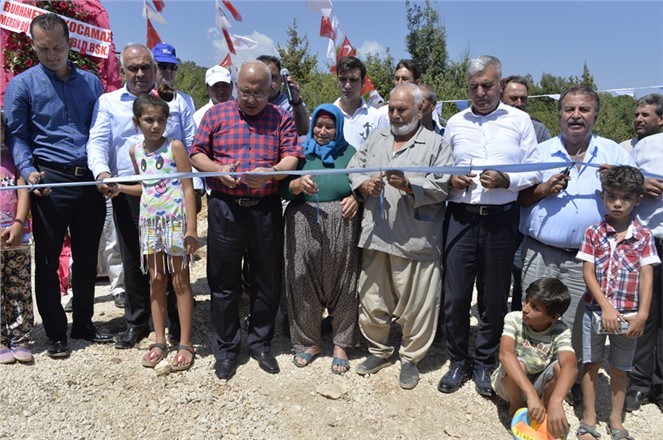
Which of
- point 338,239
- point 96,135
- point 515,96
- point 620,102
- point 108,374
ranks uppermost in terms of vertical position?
point 620,102

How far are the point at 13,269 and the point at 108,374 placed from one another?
43.9 inches

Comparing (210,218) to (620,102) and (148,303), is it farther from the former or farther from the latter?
(620,102)

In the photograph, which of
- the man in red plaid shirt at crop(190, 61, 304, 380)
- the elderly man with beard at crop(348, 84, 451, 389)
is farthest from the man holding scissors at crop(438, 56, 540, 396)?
the man in red plaid shirt at crop(190, 61, 304, 380)

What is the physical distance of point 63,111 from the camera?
13.2 feet

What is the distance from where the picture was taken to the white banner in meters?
5.71

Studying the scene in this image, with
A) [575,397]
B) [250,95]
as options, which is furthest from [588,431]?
[250,95]

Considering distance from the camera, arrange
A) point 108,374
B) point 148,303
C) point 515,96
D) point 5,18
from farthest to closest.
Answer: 1. point 5,18
2. point 515,96
3. point 148,303
4. point 108,374

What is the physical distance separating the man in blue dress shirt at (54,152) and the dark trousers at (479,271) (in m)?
2.79

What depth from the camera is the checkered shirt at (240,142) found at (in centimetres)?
377

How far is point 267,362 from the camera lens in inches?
159

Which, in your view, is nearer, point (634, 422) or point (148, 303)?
point (634, 422)

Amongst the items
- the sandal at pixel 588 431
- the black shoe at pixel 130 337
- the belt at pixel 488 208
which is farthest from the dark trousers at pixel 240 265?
the sandal at pixel 588 431

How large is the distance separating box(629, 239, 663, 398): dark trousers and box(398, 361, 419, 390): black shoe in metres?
1.54

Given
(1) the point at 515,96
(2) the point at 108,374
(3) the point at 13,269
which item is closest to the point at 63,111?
(3) the point at 13,269
